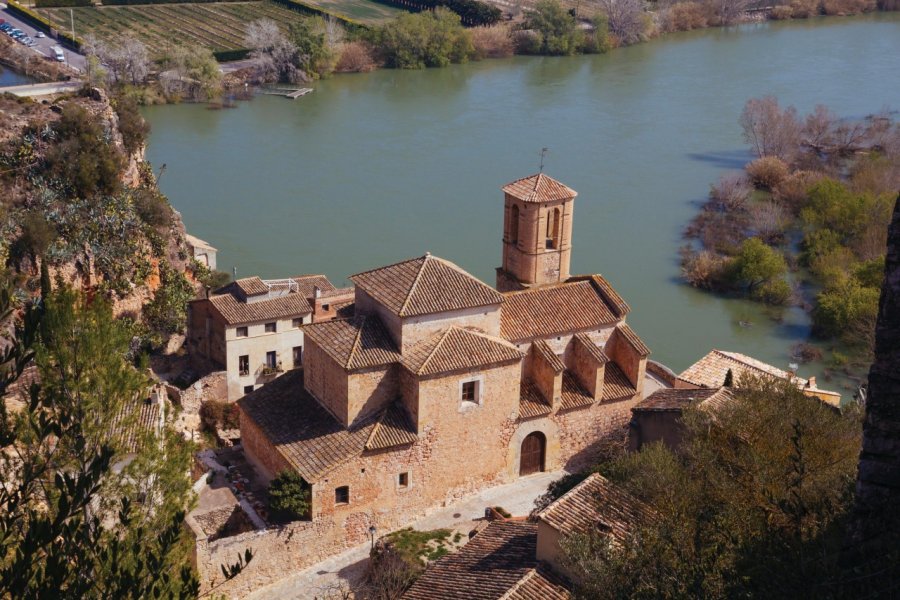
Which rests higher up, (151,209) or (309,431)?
(151,209)

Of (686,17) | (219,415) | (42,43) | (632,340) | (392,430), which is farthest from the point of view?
(686,17)

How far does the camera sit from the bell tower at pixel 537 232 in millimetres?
19469

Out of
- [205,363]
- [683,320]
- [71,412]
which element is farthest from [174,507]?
[683,320]

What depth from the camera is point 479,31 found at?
194ft

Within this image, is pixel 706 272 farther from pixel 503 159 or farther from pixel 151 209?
pixel 151 209

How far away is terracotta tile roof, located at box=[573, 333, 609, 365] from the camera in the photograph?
18.5m

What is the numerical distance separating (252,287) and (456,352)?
6894 mm

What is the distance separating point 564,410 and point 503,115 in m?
30.1

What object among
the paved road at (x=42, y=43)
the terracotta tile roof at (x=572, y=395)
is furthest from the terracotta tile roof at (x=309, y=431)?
the paved road at (x=42, y=43)

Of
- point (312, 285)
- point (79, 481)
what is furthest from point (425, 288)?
point (79, 481)

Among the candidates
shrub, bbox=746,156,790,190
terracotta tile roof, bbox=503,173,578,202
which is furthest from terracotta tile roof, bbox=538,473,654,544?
shrub, bbox=746,156,790,190

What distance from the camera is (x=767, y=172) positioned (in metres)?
39.4

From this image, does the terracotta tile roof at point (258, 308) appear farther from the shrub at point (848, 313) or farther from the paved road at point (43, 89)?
the shrub at point (848, 313)

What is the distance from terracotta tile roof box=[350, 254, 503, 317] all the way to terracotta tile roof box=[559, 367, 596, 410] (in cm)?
232
